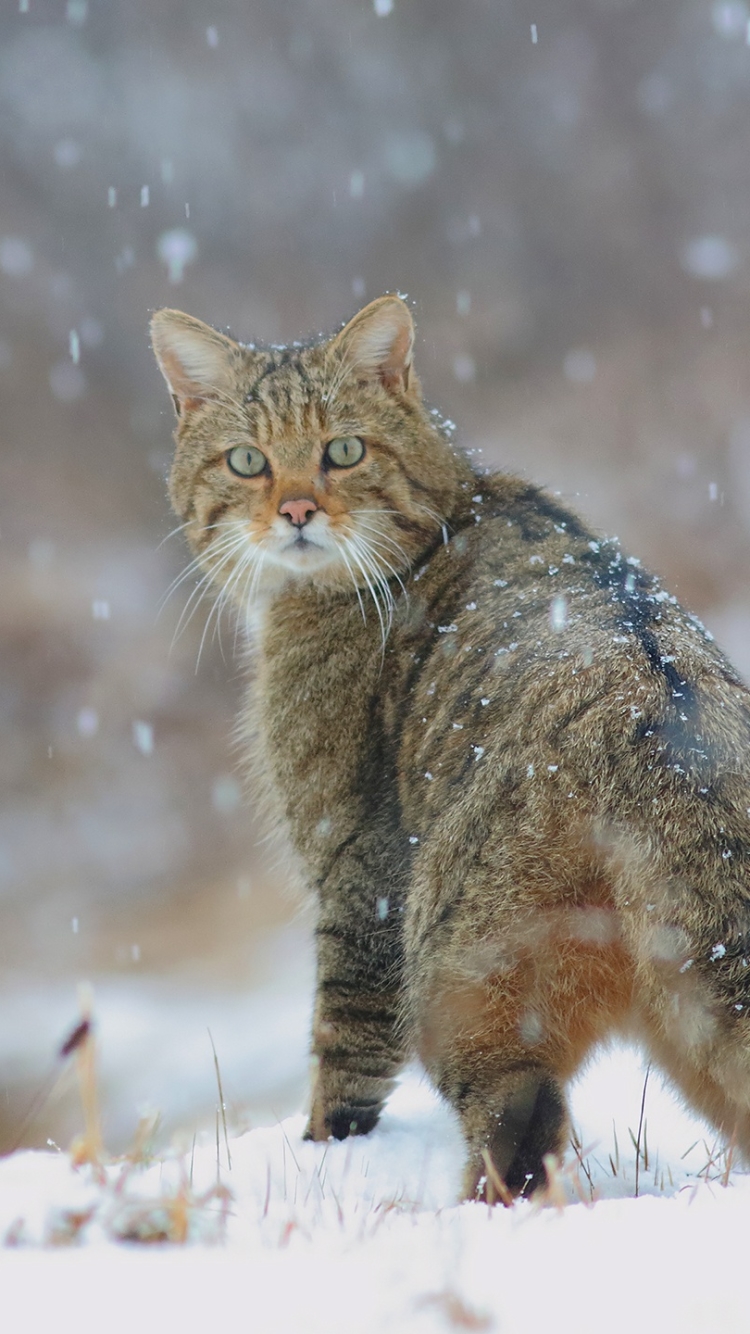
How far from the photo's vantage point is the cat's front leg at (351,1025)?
3.19 m

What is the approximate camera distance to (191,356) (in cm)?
414

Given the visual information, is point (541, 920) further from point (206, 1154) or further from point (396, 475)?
point (396, 475)

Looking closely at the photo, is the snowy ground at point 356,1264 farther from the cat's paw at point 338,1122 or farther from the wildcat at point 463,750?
the cat's paw at point 338,1122

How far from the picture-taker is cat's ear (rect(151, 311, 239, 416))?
13.4ft

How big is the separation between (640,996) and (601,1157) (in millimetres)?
1121

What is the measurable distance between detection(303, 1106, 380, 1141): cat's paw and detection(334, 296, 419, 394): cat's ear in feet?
8.32

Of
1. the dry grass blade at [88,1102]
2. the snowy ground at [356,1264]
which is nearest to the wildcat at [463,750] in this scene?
the snowy ground at [356,1264]

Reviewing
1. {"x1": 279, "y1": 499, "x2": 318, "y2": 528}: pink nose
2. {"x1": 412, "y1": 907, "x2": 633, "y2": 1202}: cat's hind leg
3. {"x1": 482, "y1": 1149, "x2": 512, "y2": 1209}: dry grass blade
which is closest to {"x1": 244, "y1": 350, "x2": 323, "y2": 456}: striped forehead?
{"x1": 279, "y1": 499, "x2": 318, "y2": 528}: pink nose

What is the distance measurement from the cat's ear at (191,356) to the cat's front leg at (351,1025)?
7.00ft

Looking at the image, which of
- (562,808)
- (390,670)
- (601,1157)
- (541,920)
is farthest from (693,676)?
(601,1157)

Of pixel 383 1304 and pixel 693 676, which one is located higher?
pixel 693 676

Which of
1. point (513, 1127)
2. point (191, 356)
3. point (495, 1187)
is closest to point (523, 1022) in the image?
point (513, 1127)

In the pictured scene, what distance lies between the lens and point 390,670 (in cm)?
350

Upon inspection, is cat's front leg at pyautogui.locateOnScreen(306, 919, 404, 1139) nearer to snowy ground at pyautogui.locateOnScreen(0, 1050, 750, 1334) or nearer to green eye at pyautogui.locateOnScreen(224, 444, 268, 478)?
snowy ground at pyautogui.locateOnScreen(0, 1050, 750, 1334)
